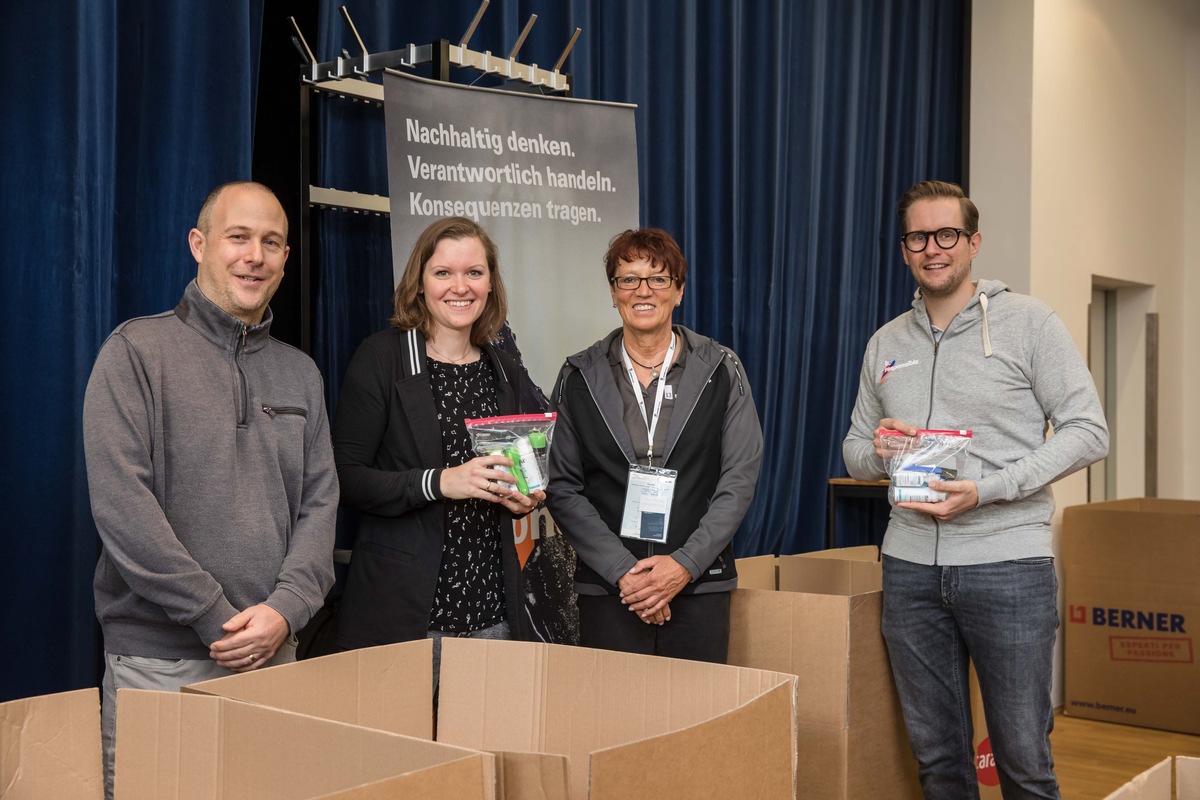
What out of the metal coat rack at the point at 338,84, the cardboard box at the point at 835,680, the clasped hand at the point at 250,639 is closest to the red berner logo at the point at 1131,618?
the cardboard box at the point at 835,680

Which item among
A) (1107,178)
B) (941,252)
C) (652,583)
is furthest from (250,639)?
(1107,178)

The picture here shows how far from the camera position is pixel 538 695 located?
148 cm

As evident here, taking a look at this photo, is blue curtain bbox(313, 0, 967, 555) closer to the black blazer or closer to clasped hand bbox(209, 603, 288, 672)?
the black blazer

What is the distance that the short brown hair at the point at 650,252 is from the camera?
248 centimetres

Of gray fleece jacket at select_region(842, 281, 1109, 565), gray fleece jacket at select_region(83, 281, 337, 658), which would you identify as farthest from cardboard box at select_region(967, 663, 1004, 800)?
gray fleece jacket at select_region(83, 281, 337, 658)

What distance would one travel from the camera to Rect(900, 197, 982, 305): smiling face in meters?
2.54

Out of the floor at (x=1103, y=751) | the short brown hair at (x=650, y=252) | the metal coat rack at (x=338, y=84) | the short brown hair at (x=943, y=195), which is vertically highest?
the metal coat rack at (x=338, y=84)

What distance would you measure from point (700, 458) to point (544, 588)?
0.95 m

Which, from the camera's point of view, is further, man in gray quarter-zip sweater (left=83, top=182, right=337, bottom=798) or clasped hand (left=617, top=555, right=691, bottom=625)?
clasped hand (left=617, top=555, right=691, bottom=625)

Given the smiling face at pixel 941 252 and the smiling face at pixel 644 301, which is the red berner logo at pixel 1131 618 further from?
the smiling face at pixel 644 301

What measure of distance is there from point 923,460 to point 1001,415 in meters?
0.22

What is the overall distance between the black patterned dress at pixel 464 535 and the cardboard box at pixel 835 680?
67cm

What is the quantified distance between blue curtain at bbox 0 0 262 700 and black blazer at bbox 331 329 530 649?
58 cm

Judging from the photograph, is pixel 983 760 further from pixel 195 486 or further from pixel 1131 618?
pixel 1131 618
